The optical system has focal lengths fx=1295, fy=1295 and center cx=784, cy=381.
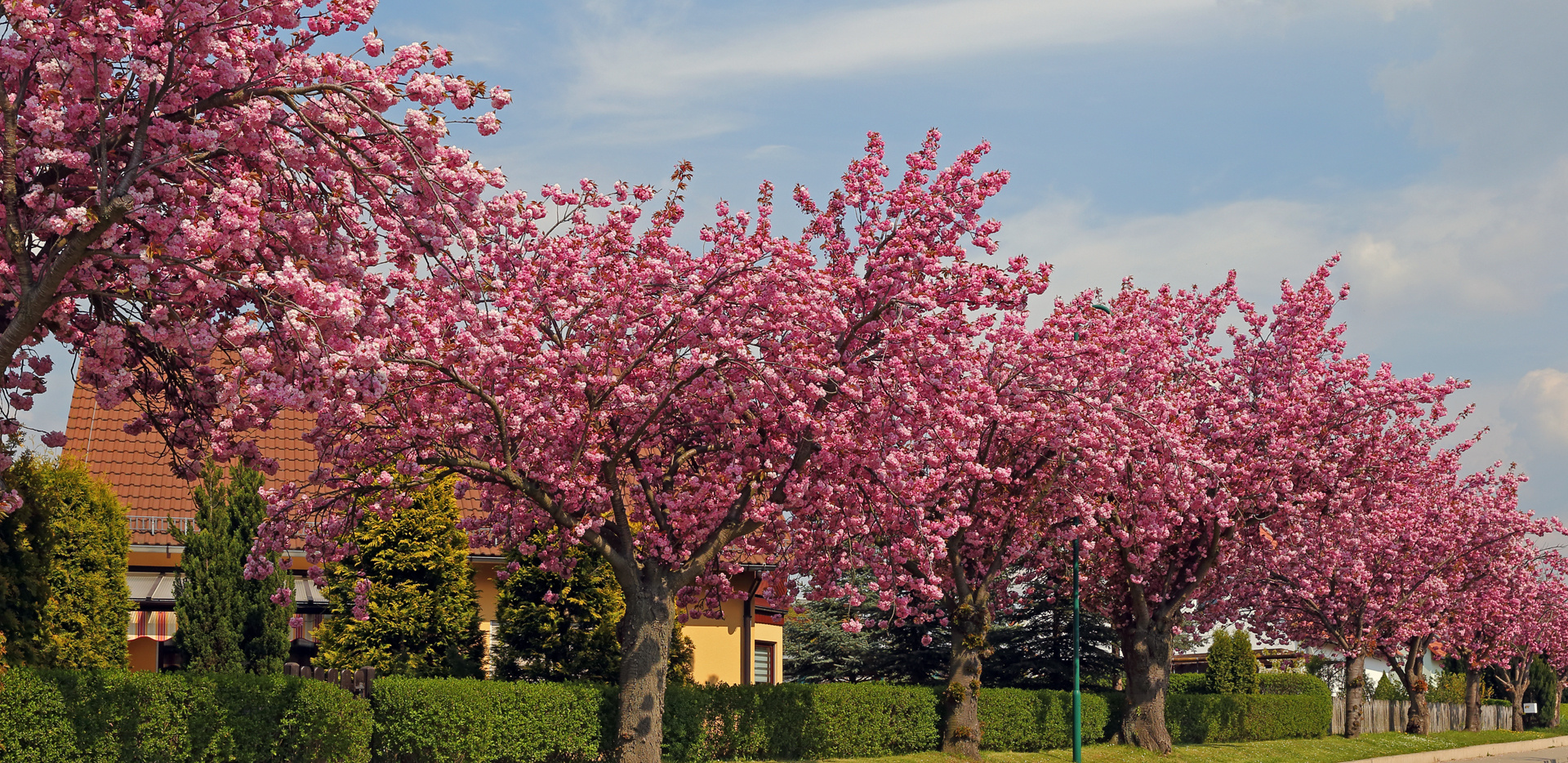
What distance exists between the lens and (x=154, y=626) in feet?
74.5

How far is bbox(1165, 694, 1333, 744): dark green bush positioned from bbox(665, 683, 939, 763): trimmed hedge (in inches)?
382

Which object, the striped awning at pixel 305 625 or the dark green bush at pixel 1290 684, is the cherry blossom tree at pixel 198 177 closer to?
the striped awning at pixel 305 625

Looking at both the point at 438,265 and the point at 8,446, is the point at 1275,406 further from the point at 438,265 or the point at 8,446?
the point at 8,446

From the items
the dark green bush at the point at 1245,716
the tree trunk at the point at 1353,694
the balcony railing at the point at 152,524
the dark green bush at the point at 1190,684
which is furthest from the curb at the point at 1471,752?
the balcony railing at the point at 152,524

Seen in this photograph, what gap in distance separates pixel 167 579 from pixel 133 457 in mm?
3417

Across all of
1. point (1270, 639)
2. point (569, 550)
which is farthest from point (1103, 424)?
point (1270, 639)

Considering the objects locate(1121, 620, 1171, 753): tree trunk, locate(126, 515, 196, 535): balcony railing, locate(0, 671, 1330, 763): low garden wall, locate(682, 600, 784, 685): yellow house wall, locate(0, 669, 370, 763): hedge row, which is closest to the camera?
locate(0, 669, 370, 763): hedge row

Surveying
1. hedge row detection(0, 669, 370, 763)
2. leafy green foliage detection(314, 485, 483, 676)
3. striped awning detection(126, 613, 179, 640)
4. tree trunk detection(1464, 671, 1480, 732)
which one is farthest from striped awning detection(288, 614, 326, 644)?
tree trunk detection(1464, 671, 1480, 732)

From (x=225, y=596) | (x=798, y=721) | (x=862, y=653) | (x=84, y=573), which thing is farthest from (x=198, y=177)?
(x=862, y=653)

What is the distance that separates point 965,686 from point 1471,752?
20.4m

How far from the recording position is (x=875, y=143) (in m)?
17.2

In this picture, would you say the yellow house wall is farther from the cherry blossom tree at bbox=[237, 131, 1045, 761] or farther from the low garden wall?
the cherry blossom tree at bbox=[237, 131, 1045, 761]

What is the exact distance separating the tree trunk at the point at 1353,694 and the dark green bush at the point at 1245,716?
3.23ft

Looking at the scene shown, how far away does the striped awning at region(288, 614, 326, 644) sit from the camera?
24328 millimetres
